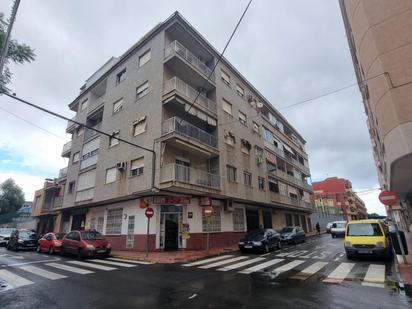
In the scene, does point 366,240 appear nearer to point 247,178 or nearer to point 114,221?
point 247,178

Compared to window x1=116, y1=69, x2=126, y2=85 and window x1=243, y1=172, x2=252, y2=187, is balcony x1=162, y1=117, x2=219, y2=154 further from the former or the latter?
window x1=116, y1=69, x2=126, y2=85

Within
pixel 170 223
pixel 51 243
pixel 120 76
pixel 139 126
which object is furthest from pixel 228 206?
pixel 120 76

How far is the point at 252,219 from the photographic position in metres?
24.5

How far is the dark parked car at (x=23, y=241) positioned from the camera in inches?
781

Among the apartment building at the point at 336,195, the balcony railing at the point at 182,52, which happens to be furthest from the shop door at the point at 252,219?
the apartment building at the point at 336,195

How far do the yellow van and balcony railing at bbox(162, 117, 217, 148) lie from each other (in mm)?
10738

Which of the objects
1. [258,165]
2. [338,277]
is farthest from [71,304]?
[258,165]

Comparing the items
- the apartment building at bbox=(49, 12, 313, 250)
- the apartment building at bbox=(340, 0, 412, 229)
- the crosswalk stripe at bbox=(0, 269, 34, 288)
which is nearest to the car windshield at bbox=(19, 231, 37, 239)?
the apartment building at bbox=(49, 12, 313, 250)

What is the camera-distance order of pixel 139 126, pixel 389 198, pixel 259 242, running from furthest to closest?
1. pixel 139 126
2. pixel 259 242
3. pixel 389 198

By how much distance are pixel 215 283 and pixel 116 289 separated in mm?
2872

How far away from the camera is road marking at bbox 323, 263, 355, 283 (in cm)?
767

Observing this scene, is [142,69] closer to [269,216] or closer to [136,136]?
[136,136]

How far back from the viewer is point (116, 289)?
687cm

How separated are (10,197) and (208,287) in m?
49.0
